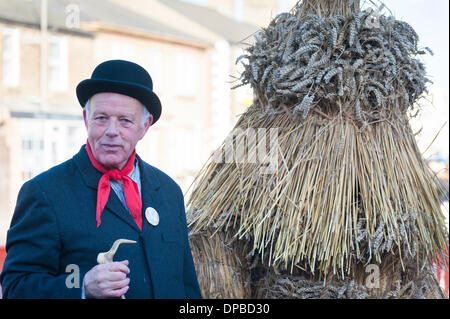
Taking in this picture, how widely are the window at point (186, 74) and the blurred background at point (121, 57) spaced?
0.07ft

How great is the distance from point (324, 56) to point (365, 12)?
206mm

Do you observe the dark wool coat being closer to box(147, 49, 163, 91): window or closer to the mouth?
the mouth

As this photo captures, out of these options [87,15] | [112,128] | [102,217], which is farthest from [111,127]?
[87,15]

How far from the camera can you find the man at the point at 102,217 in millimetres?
1188

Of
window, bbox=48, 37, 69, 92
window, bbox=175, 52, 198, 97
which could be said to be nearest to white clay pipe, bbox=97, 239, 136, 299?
window, bbox=48, 37, 69, 92

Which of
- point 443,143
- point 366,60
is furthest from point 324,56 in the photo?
point 443,143

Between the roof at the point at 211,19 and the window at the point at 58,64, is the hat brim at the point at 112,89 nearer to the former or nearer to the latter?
the window at the point at 58,64

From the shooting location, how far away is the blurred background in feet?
12.1

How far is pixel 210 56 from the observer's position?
28.2 feet

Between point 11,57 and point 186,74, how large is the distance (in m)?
2.98

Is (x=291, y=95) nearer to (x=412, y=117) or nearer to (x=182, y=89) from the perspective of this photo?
(x=412, y=117)

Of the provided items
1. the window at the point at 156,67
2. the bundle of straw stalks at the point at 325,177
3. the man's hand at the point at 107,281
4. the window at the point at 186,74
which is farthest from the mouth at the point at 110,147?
the window at the point at 186,74

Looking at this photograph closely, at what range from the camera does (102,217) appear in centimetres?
127

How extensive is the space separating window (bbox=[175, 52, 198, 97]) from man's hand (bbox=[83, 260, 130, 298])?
21.9 ft
